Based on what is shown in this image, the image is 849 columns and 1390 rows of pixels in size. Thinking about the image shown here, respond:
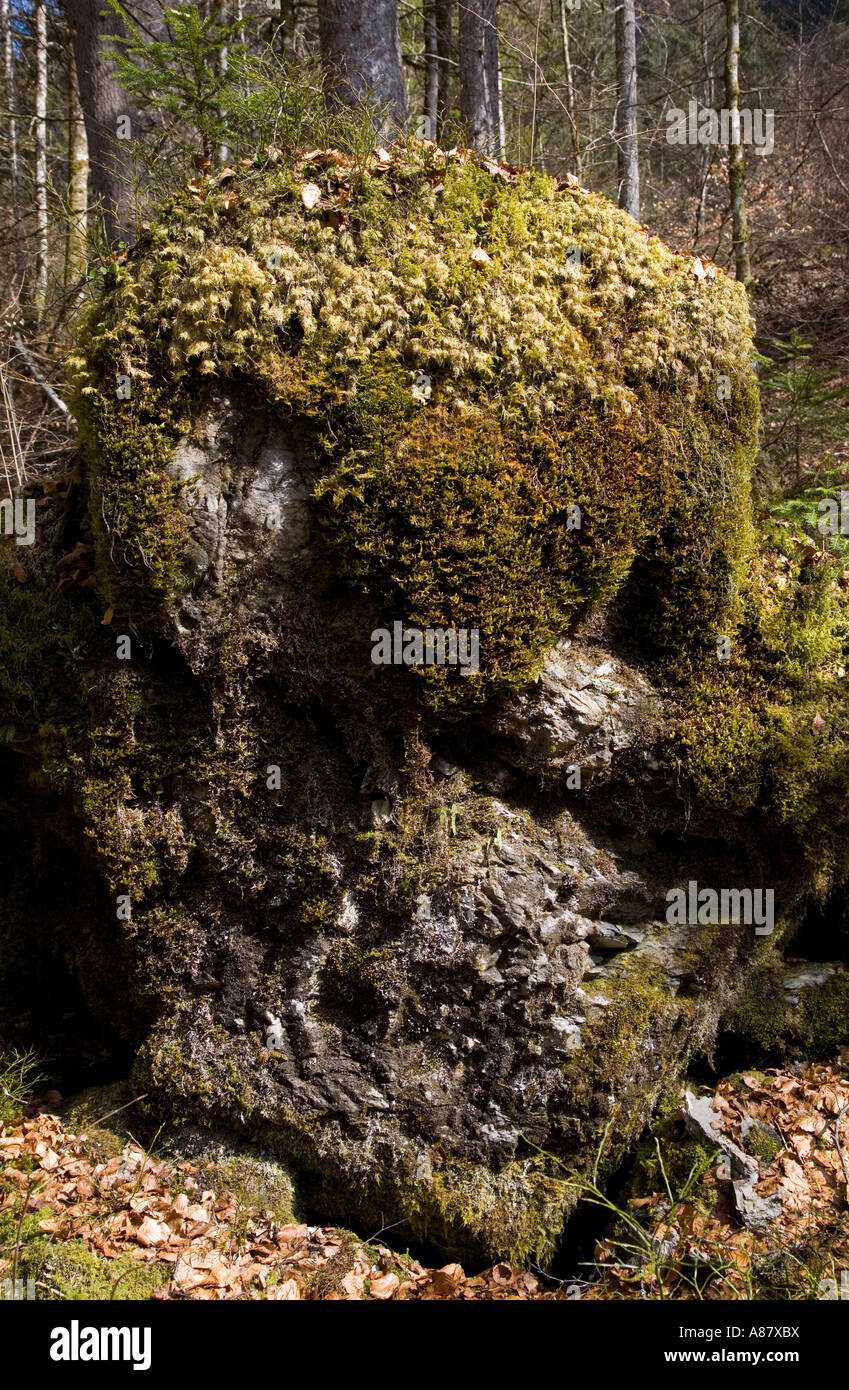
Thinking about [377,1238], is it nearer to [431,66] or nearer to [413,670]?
[413,670]

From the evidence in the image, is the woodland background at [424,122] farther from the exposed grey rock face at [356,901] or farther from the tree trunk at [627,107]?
the exposed grey rock face at [356,901]

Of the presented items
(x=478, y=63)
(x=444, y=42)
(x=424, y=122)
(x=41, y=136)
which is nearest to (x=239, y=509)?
(x=424, y=122)

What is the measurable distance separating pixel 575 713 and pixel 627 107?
285 inches

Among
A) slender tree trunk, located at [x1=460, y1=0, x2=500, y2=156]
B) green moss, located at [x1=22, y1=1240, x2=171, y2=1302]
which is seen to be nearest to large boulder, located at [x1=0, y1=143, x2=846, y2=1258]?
green moss, located at [x1=22, y1=1240, x2=171, y2=1302]

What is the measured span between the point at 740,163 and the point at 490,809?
8.38 meters

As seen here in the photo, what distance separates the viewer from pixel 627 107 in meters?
7.74

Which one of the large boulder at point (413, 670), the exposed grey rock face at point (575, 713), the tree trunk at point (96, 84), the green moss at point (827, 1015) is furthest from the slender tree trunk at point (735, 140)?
the green moss at point (827, 1015)

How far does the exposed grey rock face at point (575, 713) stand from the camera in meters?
3.64

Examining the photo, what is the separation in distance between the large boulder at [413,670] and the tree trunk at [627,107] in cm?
452

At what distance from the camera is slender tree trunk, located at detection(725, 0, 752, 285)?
8.20 m

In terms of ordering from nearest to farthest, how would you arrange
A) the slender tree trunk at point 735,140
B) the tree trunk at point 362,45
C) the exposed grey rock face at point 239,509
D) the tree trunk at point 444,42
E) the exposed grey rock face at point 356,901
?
the exposed grey rock face at point 239,509, the exposed grey rock face at point 356,901, the tree trunk at point 362,45, the slender tree trunk at point 735,140, the tree trunk at point 444,42

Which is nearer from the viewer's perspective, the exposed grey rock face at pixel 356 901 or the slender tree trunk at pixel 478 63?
the exposed grey rock face at pixel 356 901

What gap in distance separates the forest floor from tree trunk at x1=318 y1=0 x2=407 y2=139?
19.3ft

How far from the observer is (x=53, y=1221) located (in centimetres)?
326
